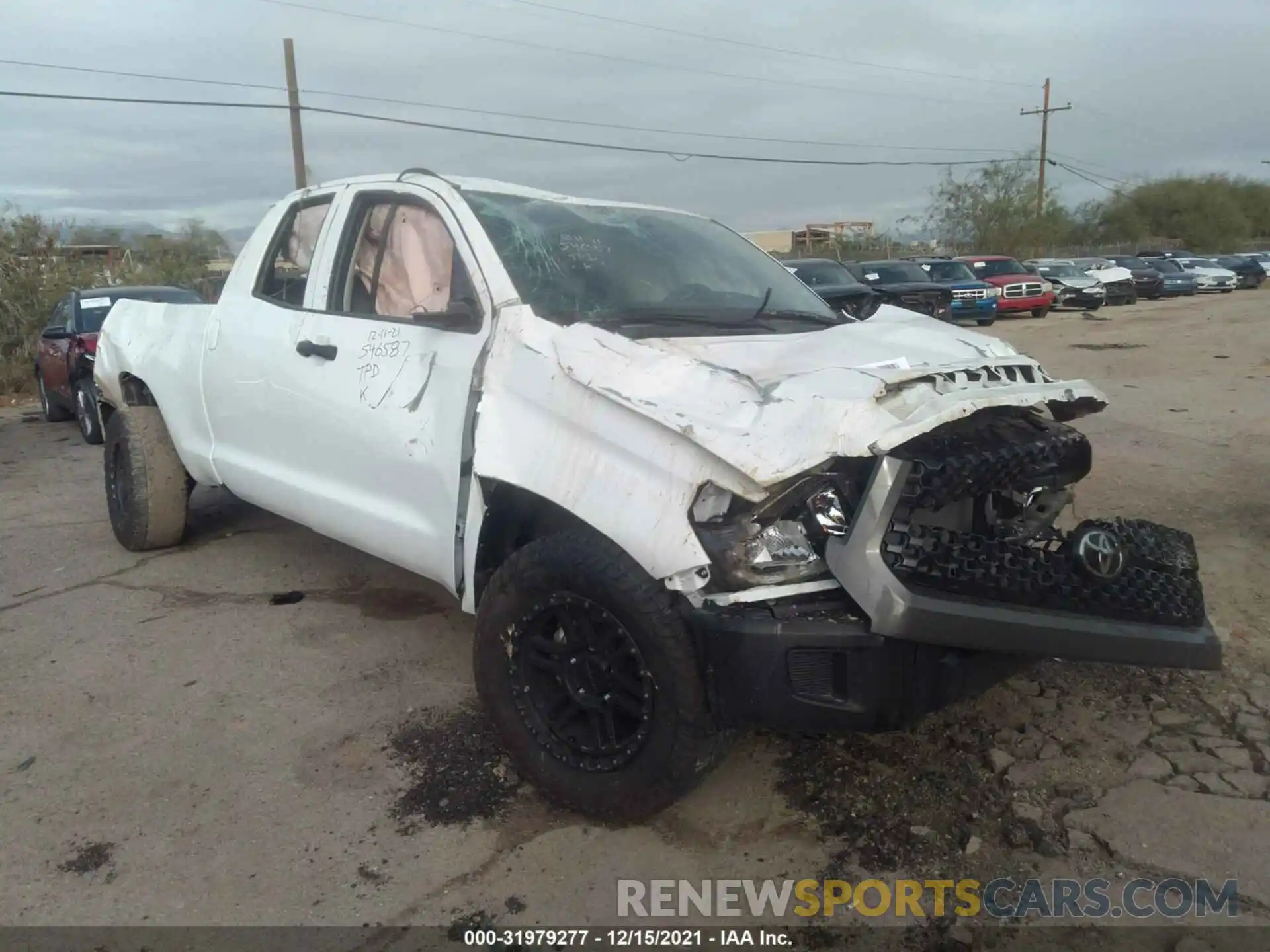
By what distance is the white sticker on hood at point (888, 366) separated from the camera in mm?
2809

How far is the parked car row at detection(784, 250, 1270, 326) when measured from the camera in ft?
60.4

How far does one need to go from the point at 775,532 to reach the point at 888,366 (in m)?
0.61

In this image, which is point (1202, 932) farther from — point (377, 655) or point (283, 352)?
point (283, 352)

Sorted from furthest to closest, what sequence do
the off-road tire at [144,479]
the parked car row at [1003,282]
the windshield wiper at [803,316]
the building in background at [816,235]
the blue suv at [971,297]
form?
1. the building in background at [816,235]
2. the blue suv at [971,297]
3. the parked car row at [1003,282]
4. the off-road tire at [144,479]
5. the windshield wiper at [803,316]

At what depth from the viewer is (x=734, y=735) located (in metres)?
2.87

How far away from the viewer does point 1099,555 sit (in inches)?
106

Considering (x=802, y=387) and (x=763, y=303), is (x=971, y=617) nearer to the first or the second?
(x=802, y=387)

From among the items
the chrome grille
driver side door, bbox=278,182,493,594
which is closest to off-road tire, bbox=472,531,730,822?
driver side door, bbox=278,182,493,594

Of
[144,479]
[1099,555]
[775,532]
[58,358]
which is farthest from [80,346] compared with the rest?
[1099,555]

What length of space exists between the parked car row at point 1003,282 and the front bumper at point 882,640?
38.0 ft

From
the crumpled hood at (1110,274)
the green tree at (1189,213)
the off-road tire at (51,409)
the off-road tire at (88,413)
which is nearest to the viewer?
the off-road tire at (88,413)

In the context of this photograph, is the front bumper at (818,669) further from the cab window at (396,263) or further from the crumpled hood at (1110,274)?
the crumpled hood at (1110,274)

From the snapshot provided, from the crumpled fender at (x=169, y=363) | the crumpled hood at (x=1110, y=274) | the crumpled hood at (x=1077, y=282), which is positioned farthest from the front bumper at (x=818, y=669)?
the crumpled hood at (x=1110, y=274)

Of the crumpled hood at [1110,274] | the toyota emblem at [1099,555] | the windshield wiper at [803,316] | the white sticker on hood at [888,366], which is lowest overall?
the crumpled hood at [1110,274]
